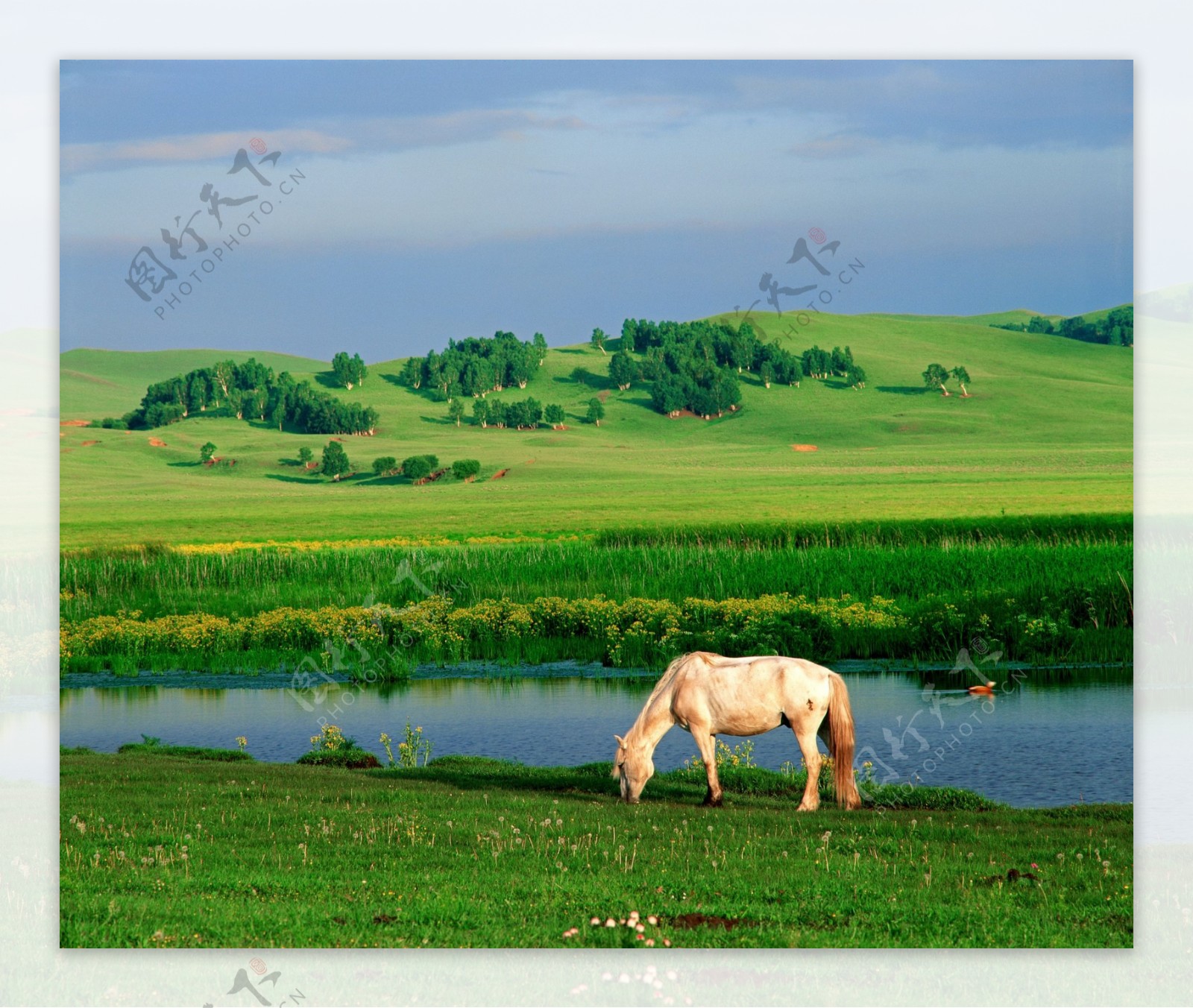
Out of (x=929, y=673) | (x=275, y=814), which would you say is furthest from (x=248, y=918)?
(x=929, y=673)

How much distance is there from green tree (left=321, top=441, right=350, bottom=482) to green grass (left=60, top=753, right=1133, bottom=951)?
129 feet

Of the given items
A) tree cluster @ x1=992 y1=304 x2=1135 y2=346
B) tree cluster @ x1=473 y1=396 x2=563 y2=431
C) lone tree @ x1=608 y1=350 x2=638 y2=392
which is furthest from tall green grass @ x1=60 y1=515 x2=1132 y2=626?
tree cluster @ x1=473 y1=396 x2=563 y2=431

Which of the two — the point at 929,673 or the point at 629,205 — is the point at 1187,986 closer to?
the point at 929,673

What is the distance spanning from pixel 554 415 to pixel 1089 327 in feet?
76.8

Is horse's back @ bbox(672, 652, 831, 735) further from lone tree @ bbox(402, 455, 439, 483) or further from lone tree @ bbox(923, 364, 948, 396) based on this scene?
lone tree @ bbox(923, 364, 948, 396)

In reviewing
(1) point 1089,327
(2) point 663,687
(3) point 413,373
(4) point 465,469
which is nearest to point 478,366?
(3) point 413,373

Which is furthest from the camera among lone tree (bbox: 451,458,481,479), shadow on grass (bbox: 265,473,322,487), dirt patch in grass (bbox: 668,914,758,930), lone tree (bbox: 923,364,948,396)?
lone tree (bbox: 923,364,948,396)

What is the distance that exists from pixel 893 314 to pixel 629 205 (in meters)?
19.7

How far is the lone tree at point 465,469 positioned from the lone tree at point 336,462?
4689 mm

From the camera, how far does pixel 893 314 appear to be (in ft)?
152

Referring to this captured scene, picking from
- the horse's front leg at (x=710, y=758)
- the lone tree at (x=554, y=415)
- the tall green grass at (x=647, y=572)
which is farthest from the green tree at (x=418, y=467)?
the horse's front leg at (x=710, y=758)

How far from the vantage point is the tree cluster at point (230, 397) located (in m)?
45.9

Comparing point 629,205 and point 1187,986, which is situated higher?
point 629,205

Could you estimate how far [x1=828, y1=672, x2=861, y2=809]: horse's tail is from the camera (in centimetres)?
1290
